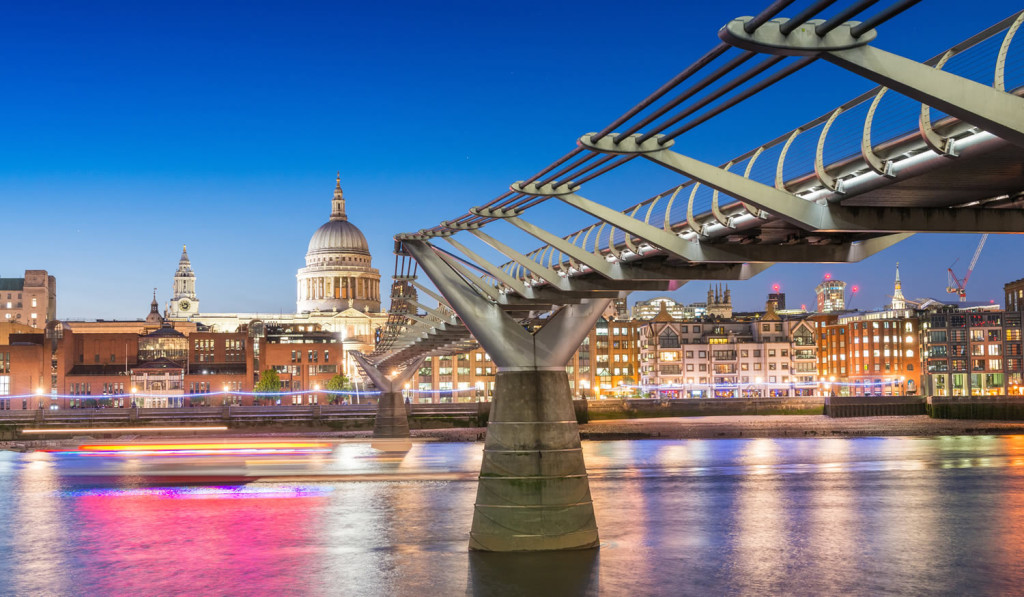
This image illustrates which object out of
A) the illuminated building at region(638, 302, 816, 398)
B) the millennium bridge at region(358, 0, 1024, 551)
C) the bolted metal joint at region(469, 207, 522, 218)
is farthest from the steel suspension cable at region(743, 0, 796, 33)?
the illuminated building at region(638, 302, 816, 398)

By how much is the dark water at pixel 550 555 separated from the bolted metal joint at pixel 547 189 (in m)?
9.68

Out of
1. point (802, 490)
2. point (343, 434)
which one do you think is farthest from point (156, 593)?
point (343, 434)

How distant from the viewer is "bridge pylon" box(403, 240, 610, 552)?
27.8 m

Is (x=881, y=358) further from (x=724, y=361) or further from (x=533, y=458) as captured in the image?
(x=533, y=458)

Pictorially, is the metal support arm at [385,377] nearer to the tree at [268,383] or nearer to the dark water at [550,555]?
the dark water at [550,555]

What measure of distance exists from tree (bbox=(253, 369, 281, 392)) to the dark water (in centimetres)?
7684

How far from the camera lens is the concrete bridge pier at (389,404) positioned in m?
82.7

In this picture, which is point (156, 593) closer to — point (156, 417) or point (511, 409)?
point (511, 409)

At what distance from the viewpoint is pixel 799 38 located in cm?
1072

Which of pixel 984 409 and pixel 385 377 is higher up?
pixel 385 377

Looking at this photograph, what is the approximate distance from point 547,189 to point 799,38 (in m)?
11.8

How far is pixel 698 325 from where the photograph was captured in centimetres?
16125

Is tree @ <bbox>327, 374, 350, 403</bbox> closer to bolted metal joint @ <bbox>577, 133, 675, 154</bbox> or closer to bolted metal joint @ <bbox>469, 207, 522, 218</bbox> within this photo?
bolted metal joint @ <bbox>469, 207, 522, 218</bbox>

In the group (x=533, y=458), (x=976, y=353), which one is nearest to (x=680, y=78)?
(x=533, y=458)
